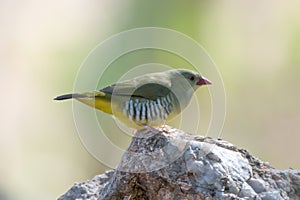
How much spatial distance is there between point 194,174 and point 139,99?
6.14 ft

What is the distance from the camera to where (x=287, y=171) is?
348cm

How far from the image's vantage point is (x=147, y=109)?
193 inches

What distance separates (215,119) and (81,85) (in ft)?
5.60

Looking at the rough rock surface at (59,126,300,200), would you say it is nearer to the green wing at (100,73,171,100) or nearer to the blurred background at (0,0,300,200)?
the green wing at (100,73,171,100)

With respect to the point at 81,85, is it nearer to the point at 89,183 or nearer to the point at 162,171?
the point at 89,183

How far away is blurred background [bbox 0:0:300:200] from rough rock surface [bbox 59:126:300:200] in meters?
2.60

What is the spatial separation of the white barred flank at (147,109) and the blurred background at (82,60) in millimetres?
1469

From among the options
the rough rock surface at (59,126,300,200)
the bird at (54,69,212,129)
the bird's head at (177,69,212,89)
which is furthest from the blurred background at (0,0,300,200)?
the rough rock surface at (59,126,300,200)

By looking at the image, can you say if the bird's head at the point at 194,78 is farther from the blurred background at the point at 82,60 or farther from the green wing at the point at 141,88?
the blurred background at the point at 82,60

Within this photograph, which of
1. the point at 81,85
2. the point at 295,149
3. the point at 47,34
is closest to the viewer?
the point at 81,85

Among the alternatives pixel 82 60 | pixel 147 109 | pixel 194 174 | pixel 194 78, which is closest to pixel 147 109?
pixel 147 109

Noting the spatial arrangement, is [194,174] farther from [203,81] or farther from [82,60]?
[82,60]

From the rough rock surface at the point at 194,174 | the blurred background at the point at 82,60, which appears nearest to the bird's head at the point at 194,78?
the blurred background at the point at 82,60

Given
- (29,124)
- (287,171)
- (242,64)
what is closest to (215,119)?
(287,171)
